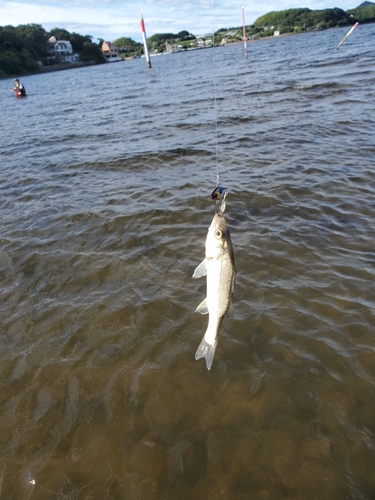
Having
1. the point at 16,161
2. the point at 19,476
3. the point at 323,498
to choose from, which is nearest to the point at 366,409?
the point at 323,498

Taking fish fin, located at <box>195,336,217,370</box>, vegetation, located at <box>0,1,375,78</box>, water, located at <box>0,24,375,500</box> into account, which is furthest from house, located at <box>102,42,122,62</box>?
fish fin, located at <box>195,336,217,370</box>

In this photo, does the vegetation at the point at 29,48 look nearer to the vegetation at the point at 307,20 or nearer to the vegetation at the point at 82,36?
the vegetation at the point at 82,36

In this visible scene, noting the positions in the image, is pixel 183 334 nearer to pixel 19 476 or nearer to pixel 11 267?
pixel 19 476

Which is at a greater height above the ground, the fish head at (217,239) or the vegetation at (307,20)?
the vegetation at (307,20)

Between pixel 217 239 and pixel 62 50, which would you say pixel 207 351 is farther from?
pixel 62 50

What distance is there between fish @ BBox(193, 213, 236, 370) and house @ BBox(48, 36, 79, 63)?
5842 inches

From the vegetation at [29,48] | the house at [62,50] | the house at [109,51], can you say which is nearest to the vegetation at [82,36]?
the vegetation at [29,48]

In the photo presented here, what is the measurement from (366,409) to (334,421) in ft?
1.29

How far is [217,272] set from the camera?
10.0ft

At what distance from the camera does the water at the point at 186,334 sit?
10.9 ft

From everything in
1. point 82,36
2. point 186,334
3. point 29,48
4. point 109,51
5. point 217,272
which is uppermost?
point 82,36

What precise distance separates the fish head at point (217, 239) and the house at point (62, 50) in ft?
487

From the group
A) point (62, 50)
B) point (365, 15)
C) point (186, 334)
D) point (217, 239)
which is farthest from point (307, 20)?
point (217, 239)

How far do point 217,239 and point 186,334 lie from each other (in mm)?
2373
